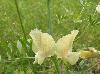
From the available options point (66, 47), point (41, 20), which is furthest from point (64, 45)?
point (41, 20)

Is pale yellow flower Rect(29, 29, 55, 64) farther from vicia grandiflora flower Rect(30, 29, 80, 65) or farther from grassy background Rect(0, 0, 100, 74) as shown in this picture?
grassy background Rect(0, 0, 100, 74)

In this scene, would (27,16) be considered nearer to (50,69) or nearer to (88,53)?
(50,69)

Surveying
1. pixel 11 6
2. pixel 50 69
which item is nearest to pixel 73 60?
pixel 50 69

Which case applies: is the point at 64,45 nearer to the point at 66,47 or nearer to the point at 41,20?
→ the point at 66,47

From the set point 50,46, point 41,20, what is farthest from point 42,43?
point 41,20

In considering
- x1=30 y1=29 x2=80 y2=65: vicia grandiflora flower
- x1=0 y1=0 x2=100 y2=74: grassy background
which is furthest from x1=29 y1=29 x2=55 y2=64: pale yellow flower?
x1=0 y1=0 x2=100 y2=74: grassy background

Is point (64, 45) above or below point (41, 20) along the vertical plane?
below

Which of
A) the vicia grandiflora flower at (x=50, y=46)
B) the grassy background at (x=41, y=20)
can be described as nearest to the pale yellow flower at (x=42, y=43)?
the vicia grandiflora flower at (x=50, y=46)

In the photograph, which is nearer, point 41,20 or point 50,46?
point 50,46
